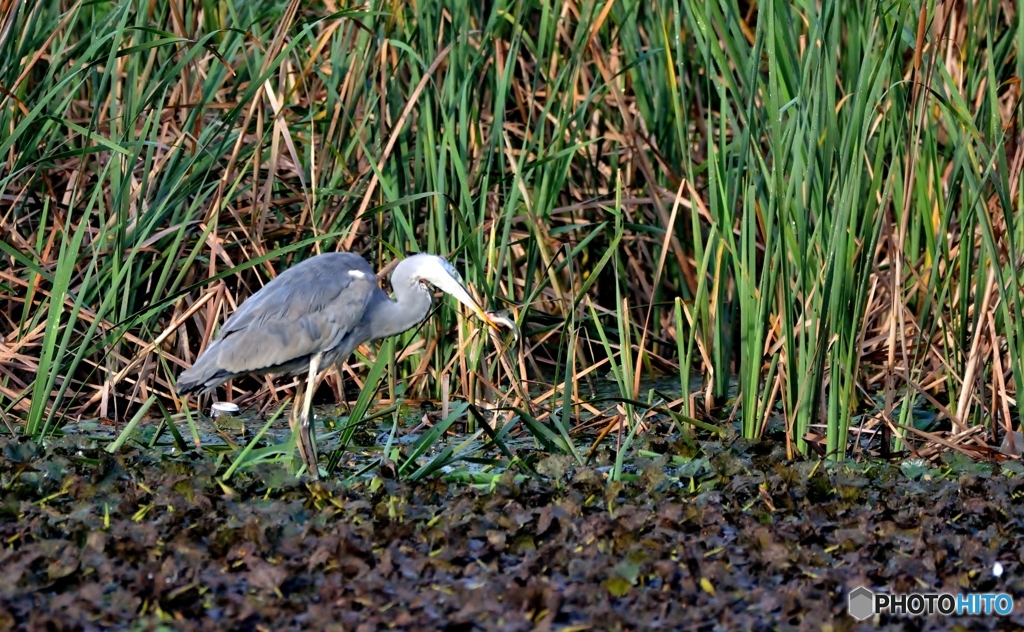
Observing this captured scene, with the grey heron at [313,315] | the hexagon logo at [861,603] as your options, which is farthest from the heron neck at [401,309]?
the hexagon logo at [861,603]

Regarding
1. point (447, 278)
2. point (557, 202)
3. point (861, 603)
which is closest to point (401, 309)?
point (447, 278)

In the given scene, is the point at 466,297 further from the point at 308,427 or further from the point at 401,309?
the point at 308,427

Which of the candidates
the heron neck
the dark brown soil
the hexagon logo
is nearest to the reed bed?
the heron neck

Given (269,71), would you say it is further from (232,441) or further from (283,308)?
(232,441)

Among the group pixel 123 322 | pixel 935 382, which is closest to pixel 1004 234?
Answer: pixel 935 382

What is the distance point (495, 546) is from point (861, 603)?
80cm

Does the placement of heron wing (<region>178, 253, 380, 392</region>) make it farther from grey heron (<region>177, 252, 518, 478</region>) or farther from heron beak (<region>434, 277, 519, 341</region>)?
heron beak (<region>434, 277, 519, 341</region>)

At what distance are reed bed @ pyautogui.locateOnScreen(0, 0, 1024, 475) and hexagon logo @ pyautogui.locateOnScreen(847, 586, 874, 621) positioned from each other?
99 centimetres

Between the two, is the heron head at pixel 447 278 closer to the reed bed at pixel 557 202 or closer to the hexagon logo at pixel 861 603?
the reed bed at pixel 557 202

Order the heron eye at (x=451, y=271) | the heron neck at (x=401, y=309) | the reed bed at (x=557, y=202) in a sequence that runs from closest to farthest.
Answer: the reed bed at (x=557, y=202) < the heron eye at (x=451, y=271) < the heron neck at (x=401, y=309)

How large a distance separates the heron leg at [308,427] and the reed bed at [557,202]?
0.71ft

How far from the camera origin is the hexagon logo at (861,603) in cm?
283

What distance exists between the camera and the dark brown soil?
2.80 meters

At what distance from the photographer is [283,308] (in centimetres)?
431
